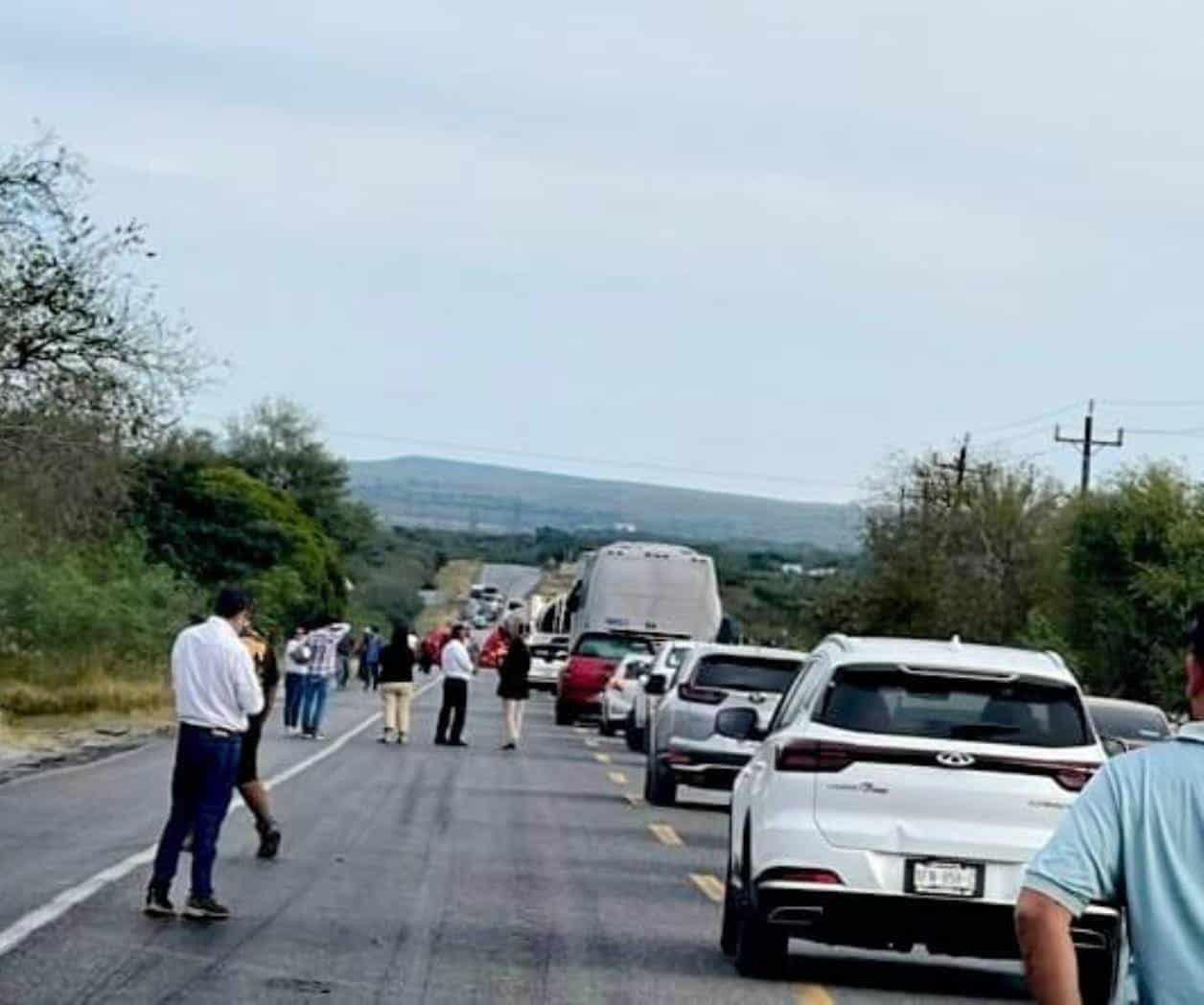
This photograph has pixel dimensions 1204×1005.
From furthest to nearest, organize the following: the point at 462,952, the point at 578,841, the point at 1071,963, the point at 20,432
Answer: the point at 20,432, the point at 578,841, the point at 462,952, the point at 1071,963

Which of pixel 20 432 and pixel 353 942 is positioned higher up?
pixel 20 432

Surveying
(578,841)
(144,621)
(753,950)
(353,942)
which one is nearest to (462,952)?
(353,942)

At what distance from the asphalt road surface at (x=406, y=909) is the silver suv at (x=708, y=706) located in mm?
445

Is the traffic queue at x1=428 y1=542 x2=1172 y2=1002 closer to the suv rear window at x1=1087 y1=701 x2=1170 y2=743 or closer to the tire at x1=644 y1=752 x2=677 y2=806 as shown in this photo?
the suv rear window at x1=1087 y1=701 x2=1170 y2=743

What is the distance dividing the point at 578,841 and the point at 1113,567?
35875 mm

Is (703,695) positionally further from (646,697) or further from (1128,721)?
(646,697)

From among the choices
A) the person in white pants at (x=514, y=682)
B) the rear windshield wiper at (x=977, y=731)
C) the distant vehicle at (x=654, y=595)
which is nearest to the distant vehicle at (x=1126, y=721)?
the rear windshield wiper at (x=977, y=731)

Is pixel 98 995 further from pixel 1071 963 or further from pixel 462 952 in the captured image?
pixel 1071 963

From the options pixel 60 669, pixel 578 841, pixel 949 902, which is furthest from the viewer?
pixel 60 669

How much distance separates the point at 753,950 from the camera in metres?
15.1

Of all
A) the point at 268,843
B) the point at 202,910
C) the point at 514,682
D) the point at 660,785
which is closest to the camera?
the point at 202,910

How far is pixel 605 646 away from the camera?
54438mm

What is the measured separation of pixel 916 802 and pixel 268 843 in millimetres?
7388

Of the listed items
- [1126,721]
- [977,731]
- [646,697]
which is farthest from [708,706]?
[977,731]
